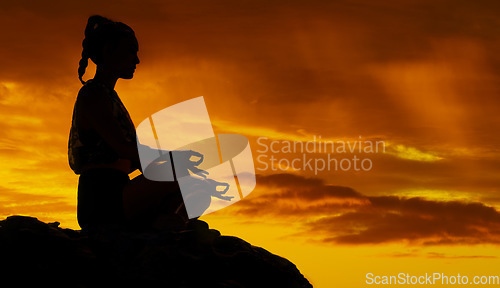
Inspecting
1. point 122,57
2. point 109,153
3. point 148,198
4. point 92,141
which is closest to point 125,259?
point 148,198

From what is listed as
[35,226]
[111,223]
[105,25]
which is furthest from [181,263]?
[105,25]

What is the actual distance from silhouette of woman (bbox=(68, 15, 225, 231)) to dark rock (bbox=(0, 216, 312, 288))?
36cm

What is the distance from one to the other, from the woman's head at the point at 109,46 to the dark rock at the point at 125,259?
2380 millimetres

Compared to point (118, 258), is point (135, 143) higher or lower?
higher

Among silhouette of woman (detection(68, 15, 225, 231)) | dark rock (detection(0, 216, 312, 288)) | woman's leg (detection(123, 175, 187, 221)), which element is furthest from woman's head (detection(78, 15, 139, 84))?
dark rock (detection(0, 216, 312, 288))

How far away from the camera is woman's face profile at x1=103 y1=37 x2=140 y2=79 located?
12875 mm

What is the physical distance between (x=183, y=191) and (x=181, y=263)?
3.44 feet

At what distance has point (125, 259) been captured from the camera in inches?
473

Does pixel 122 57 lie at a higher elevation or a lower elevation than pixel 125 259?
higher

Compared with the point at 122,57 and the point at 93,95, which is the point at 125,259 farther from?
the point at 122,57

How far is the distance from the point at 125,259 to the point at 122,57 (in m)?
2.97

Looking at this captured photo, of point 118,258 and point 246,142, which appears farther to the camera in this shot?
point 246,142

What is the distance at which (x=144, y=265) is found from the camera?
11953 mm

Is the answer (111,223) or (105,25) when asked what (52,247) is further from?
(105,25)
